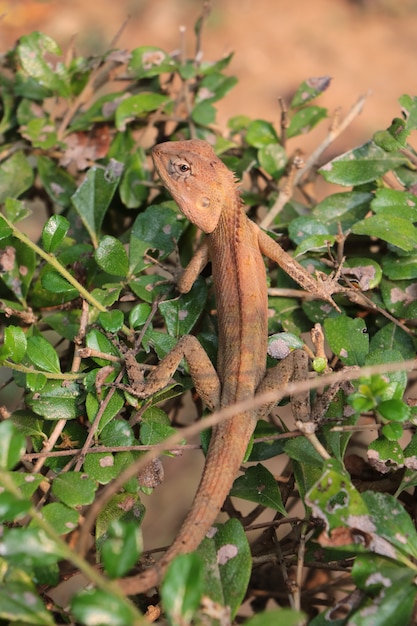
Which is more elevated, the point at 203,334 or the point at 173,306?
the point at 173,306

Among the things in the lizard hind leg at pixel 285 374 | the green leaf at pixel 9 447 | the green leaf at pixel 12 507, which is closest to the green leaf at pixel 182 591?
the green leaf at pixel 12 507

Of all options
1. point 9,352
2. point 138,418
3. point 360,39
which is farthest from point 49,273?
point 360,39

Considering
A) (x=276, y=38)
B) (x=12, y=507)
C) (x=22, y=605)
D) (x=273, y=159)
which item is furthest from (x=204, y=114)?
(x=276, y=38)

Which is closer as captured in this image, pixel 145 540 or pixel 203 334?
pixel 203 334

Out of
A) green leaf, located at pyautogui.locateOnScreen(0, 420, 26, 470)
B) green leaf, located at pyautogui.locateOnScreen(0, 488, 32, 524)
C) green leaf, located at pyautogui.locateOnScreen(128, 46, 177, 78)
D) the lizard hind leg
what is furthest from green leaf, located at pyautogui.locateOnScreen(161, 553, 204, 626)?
green leaf, located at pyautogui.locateOnScreen(128, 46, 177, 78)

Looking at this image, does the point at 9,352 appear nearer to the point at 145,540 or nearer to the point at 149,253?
the point at 149,253

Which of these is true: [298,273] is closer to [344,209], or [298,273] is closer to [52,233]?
[344,209]
